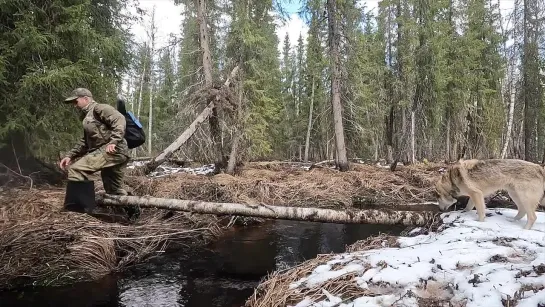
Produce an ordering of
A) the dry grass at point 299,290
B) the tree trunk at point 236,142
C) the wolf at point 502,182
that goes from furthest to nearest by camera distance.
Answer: the tree trunk at point 236,142 < the wolf at point 502,182 < the dry grass at point 299,290

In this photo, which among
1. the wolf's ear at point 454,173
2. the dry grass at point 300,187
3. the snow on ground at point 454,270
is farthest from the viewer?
the dry grass at point 300,187

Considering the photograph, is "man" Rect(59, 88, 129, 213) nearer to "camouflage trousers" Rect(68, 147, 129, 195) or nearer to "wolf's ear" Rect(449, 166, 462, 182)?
"camouflage trousers" Rect(68, 147, 129, 195)

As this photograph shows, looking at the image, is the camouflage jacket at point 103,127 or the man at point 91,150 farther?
the camouflage jacket at point 103,127

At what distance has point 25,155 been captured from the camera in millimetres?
10188

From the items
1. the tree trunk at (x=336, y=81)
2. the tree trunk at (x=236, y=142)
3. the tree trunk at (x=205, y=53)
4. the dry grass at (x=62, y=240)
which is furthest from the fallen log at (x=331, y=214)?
the tree trunk at (x=336, y=81)

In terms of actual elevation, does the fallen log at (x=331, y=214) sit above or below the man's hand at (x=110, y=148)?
below

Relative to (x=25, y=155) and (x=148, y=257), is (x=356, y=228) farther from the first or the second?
(x=25, y=155)

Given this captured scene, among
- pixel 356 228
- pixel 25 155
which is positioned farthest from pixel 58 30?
pixel 356 228

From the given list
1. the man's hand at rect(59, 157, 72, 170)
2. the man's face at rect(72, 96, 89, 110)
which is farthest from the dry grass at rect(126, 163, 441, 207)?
the man's face at rect(72, 96, 89, 110)

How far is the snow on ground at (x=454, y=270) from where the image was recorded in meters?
3.28

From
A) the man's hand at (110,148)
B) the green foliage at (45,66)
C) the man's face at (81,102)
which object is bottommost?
the man's hand at (110,148)

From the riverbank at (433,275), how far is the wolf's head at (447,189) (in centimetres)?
114

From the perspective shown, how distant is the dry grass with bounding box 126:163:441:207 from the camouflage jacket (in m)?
2.80

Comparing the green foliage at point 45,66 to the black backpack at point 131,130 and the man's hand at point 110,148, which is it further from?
the man's hand at point 110,148
